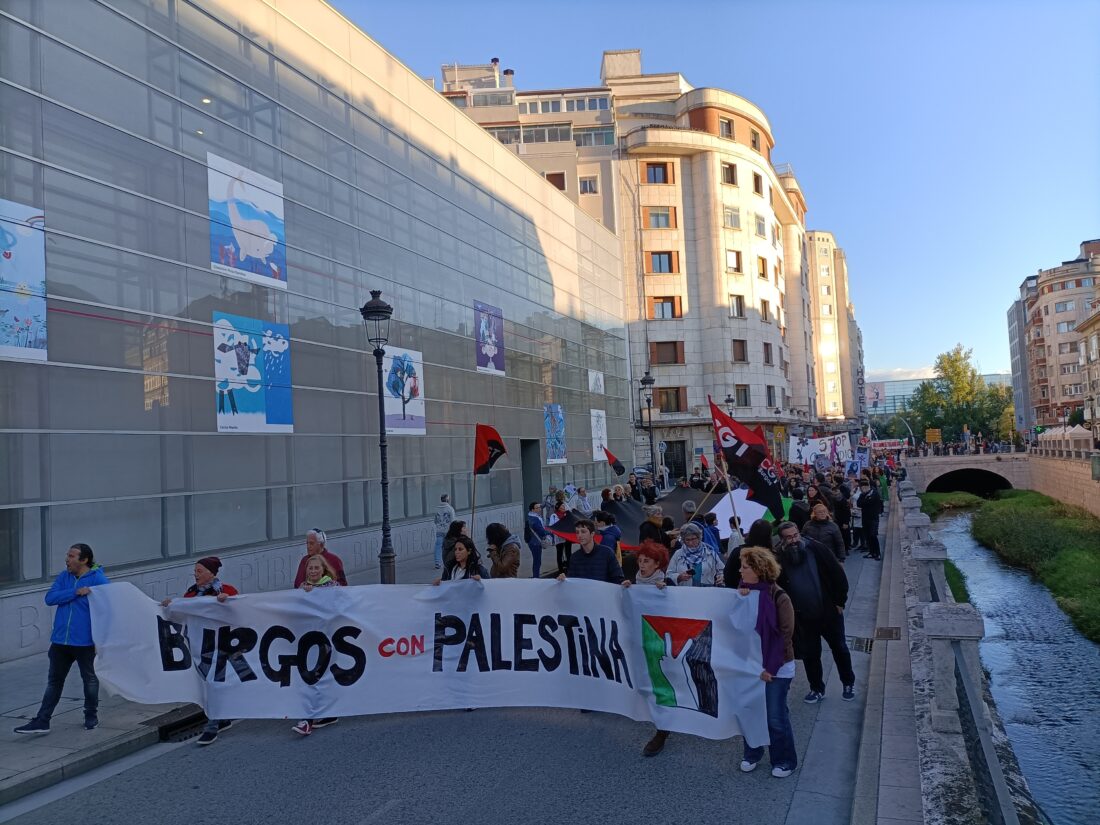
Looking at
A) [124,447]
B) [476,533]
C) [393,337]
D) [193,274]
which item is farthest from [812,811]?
[476,533]

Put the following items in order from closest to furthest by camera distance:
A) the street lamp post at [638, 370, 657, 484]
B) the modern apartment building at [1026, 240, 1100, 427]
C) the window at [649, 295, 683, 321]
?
the street lamp post at [638, 370, 657, 484], the window at [649, 295, 683, 321], the modern apartment building at [1026, 240, 1100, 427]

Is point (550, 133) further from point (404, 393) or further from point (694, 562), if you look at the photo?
point (694, 562)

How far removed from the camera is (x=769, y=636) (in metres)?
6.19

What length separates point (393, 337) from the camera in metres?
22.5

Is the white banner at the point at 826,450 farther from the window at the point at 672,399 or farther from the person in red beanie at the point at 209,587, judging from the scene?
the person in red beanie at the point at 209,587

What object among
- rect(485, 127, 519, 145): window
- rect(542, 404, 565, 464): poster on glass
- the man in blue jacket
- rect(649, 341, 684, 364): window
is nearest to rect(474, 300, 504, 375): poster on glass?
rect(542, 404, 565, 464): poster on glass

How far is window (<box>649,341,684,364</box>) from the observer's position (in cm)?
5675

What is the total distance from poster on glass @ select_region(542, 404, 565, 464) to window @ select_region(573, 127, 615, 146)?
25385mm

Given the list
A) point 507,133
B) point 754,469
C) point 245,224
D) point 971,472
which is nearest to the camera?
point 754,469

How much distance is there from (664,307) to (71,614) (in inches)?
2048

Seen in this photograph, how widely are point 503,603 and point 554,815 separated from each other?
7.68 feet

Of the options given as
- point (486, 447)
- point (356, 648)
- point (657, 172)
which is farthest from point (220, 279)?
point (657, 172)

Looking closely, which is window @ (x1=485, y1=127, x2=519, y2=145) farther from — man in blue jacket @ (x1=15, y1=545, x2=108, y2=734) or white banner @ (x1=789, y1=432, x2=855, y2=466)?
man in blue jacket @ (x1=15, y1=545, x2=108, y2=734)

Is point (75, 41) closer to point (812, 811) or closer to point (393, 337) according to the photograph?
point (393, 337)
